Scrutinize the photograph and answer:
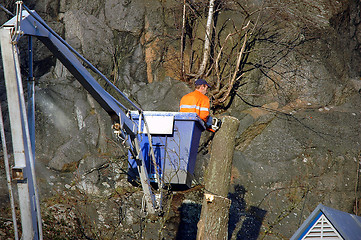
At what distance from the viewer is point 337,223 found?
584 cm

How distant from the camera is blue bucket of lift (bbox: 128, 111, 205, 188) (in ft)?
21.5

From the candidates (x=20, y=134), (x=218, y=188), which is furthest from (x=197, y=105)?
(x=20, y=134)

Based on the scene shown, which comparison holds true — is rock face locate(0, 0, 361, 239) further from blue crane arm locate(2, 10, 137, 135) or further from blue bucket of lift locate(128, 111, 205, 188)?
blue crane arm locate(2, 10, 137, 135)

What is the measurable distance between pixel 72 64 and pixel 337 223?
12.3 ft

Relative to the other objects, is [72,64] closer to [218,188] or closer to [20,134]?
[20,134]

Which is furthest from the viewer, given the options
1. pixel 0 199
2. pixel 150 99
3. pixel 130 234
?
pixel 150 99

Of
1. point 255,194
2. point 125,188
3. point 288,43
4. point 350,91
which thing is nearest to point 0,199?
point 125,188

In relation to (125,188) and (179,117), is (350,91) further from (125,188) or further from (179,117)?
(179,117)

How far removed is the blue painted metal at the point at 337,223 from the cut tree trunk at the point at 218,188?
1146 mm

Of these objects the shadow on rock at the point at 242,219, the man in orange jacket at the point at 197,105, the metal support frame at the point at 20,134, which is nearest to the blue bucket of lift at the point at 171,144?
the man in orange jacket at the point at 197,105

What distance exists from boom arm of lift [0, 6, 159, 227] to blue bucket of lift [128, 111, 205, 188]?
0.29 m

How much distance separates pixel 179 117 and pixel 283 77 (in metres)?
7.02

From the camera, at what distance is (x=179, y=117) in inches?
259

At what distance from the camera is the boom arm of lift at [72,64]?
13.6 feet
